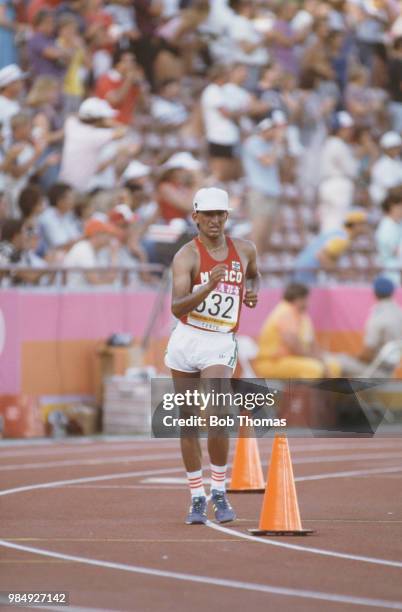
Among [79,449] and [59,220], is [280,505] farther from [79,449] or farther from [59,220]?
[59,220]

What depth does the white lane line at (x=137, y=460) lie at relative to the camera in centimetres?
1504

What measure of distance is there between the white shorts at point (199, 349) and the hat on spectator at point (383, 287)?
28.9 feet

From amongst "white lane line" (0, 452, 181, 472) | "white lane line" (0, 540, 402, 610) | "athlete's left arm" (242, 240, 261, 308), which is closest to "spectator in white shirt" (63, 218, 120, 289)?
"white lane line" (0, 452, 181, 472)

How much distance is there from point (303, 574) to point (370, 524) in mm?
2465

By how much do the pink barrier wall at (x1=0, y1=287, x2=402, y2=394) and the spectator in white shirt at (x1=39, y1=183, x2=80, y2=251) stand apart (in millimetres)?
658

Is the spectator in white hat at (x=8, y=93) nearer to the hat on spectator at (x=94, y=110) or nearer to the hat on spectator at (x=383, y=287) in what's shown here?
the hat on spectator at (x=94, y=110)

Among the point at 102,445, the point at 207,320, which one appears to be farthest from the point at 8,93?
the point at 207,320

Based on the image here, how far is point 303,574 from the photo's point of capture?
827 centimetres

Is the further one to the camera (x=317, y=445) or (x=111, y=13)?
(x=111, y=13)

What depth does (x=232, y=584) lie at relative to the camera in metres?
7.88

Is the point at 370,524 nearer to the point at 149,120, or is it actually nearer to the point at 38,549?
the point at 38,549

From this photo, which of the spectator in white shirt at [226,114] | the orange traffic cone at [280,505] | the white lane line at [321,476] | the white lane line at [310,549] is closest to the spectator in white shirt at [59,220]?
the spectator in white shirt at [226,114]

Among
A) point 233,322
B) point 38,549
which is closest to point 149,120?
point 233,322

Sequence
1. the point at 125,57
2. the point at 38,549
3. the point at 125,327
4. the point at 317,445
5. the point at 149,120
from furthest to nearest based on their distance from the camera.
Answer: the point at 149,120, the point at 125,57, the point at 125,327, the point at 317,445, the point at 38,549
